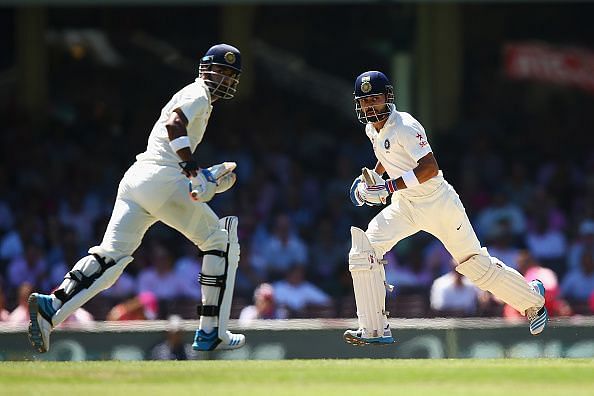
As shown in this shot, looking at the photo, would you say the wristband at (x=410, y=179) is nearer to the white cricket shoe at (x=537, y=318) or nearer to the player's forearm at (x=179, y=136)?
the white cricket shoe at (x=537, y=318)

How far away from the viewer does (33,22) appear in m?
16.4

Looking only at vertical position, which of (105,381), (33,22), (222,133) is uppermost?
(33,22)

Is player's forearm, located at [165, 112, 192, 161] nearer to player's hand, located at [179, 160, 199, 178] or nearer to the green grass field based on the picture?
player's hand, located at [179, 160, 199, 178]

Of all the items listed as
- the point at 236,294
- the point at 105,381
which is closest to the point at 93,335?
the point at 105,381

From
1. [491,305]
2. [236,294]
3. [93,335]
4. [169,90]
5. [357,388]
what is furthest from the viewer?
[169,90]

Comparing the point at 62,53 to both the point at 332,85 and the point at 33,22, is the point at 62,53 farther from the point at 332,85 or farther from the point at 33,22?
the point at 332,85

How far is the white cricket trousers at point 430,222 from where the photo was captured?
8.20m

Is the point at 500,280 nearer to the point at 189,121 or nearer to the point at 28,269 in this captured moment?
the point at 189,121

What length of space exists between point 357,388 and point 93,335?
2649 millimetres

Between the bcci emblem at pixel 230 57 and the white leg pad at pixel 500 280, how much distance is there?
180 cm

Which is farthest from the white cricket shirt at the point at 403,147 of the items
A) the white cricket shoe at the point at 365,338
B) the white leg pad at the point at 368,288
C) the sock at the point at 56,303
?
the sock at the point at 56,303

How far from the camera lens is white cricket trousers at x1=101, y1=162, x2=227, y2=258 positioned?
7781 mm

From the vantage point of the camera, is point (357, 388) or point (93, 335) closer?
point (357, 388)

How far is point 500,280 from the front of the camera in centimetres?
834
